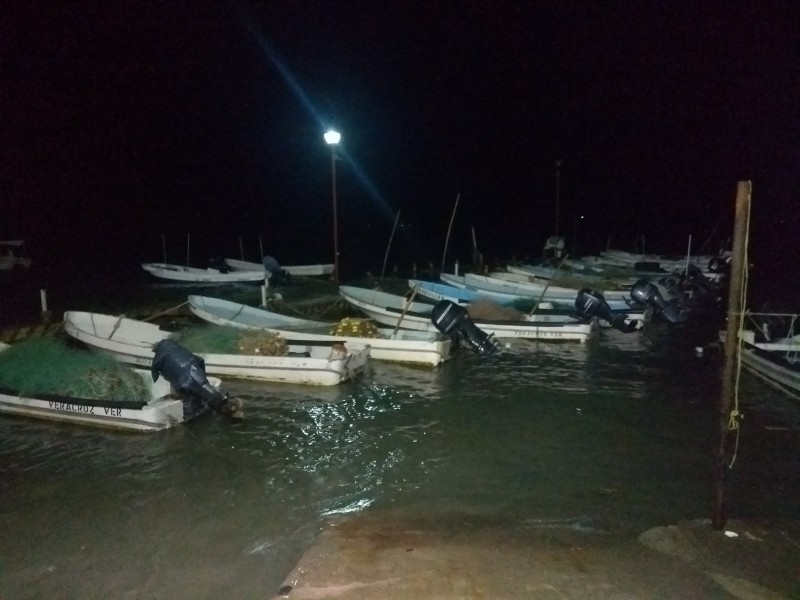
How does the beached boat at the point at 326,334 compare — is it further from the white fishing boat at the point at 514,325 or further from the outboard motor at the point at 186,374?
the outboard motor at the point at 186,374

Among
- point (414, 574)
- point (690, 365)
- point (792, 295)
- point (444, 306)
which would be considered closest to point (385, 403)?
point (444, 306)

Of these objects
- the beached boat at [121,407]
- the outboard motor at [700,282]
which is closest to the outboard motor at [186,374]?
the beached boat at [121,407]

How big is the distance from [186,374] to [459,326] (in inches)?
260

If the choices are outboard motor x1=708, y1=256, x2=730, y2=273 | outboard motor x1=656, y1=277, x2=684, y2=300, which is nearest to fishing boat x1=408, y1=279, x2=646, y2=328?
outboard motor x1=656, y1=277, x2=684, y2=300

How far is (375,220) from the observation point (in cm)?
7588

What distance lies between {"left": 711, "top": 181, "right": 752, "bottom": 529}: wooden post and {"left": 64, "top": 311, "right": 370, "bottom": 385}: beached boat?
763 cm

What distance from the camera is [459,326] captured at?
14727 mm

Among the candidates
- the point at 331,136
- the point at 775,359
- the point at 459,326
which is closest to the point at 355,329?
the point at 459,326

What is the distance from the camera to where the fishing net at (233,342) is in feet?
42.5

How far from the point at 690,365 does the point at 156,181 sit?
59.6 metres

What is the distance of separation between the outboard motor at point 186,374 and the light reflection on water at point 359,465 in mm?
418

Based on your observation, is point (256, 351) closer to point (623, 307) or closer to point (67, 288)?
point (623, 307)

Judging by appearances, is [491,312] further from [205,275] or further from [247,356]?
[205,275]

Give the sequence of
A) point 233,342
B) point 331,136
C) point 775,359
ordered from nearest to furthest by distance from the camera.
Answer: point 775,359 → point 233,342 → point 331,136
